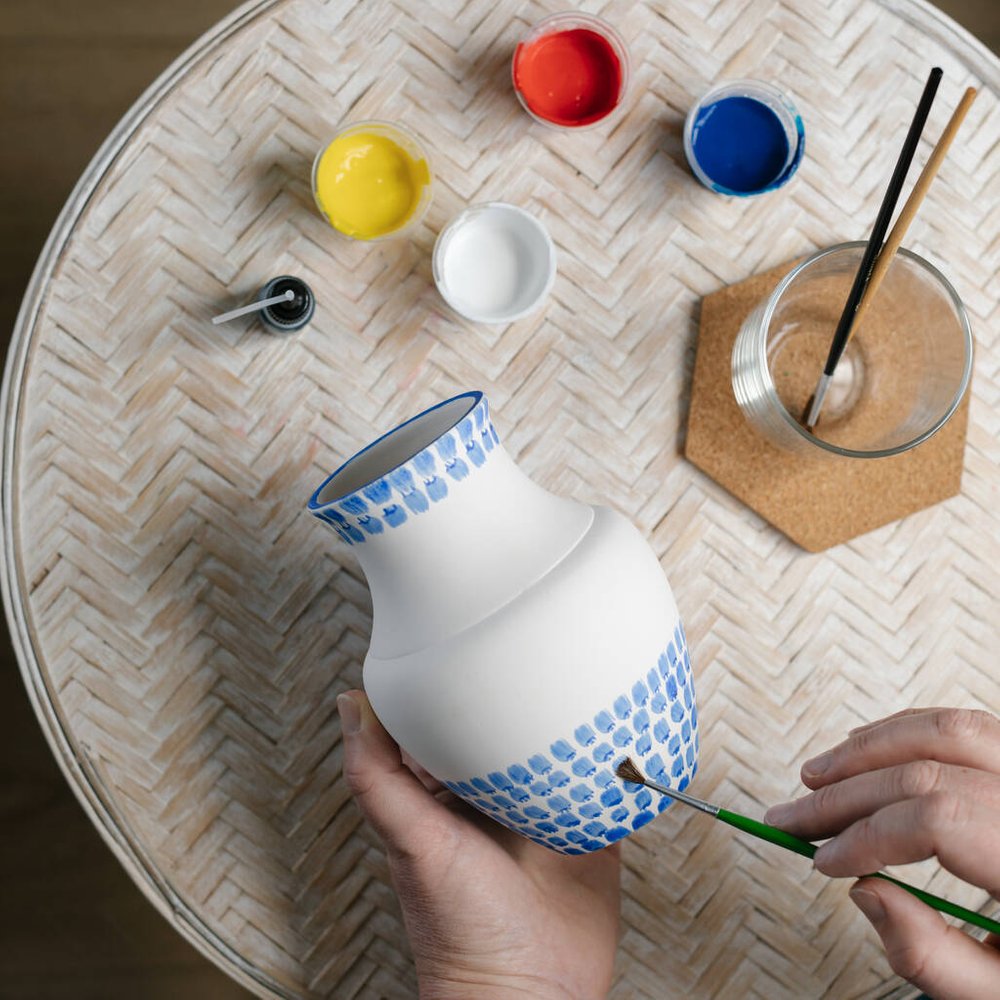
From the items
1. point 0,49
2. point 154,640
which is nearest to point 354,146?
point 154,640

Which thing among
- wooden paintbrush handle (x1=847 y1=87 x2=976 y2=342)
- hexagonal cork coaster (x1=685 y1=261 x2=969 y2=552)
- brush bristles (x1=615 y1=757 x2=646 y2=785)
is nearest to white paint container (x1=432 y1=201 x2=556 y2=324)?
hexagonal cork coaster (x1=685 y1=261 x2=969 y2=552)

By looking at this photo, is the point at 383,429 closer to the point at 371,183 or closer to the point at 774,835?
the point at 371,183

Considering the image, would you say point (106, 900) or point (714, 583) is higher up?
point (714, 583)

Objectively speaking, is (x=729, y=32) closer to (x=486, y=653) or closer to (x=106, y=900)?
(x=486, y=653)

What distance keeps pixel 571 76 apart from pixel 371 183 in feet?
0.62

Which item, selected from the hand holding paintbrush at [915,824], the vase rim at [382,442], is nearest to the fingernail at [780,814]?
the hand holding paintbrush at [915,824]

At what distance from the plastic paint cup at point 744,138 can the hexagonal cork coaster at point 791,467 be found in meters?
0.09

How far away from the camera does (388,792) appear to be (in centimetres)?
68

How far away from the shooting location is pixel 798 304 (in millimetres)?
799

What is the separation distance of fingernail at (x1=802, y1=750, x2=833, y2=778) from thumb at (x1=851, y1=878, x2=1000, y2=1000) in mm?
78

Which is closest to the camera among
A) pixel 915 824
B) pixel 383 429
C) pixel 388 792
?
pixel 915 824

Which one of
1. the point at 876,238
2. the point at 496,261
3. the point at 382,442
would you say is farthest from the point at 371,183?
the point at 876,238

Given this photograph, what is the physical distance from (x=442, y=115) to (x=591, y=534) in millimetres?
402

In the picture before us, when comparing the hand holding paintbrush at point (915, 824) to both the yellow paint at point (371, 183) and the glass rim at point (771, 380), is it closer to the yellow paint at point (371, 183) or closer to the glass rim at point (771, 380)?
the glass rim at point (771, 380)
